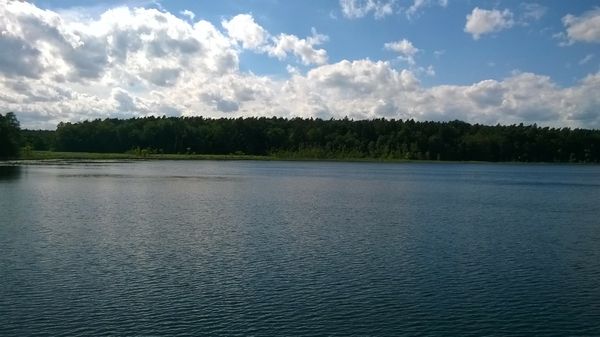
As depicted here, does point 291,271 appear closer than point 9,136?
Yes

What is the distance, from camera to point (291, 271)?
17.5 m

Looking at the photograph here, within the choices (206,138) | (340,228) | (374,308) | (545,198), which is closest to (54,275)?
(374,308)

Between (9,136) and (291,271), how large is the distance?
92.5 metres

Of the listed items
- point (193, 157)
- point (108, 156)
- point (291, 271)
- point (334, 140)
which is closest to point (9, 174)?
point (291, 271)

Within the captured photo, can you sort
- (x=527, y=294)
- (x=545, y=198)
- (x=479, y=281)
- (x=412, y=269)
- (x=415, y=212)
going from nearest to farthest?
(x=527, y=294) → (x=479, y=281) → (x=412, y=269) → (x=415, y=212) → (x=545, y=198)

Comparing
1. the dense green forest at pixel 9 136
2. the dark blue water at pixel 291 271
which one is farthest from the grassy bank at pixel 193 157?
the dark blue water at pixel 291 271

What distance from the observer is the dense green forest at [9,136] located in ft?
314

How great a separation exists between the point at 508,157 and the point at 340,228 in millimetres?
133114

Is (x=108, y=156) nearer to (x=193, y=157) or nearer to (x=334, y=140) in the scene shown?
(x=193, y=157)

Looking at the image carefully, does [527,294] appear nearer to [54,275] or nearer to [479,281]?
[479,281]

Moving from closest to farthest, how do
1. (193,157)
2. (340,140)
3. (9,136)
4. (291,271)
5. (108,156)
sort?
(291,271) < (9,136) < (108,156) < (193,157) < (340,140)

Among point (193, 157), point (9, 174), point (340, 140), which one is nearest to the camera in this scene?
point (9, 174)

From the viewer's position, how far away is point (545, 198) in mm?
46094

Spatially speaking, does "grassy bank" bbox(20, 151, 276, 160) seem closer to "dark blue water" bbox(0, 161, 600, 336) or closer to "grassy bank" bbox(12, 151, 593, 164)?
"grassy bank" bbox(12, 151, 593, 164)
